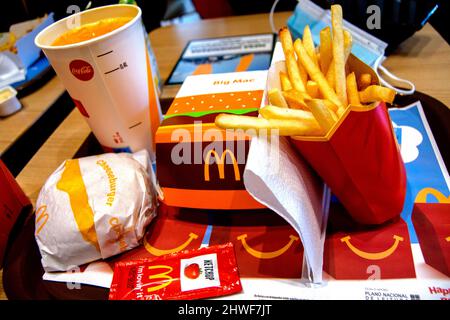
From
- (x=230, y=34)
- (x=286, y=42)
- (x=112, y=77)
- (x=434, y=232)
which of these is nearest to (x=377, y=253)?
(x=434, y=232)

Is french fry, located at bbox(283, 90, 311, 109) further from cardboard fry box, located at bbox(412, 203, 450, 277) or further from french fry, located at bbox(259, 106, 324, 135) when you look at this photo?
cardboard fry box, located at bbox(412, 203, 450, 277)

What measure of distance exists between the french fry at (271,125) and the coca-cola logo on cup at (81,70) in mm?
440

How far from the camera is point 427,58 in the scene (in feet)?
4.71

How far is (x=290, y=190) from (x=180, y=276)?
0.34 meters

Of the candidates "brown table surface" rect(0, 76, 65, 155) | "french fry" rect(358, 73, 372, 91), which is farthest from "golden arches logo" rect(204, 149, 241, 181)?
"brown table surface" rect(0, 76, 65, 155)

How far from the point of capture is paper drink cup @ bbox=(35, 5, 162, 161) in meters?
0.93

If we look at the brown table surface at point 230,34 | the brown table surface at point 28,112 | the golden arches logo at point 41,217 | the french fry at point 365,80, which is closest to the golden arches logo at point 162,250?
the golden arches logo at point 41,217

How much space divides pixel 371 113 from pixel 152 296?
0.65m

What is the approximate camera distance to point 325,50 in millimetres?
891

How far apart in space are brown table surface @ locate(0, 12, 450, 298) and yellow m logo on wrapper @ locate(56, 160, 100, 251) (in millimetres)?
245

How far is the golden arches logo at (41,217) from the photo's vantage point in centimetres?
89

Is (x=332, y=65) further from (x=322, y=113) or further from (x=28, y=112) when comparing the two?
(x=28, y=112)
